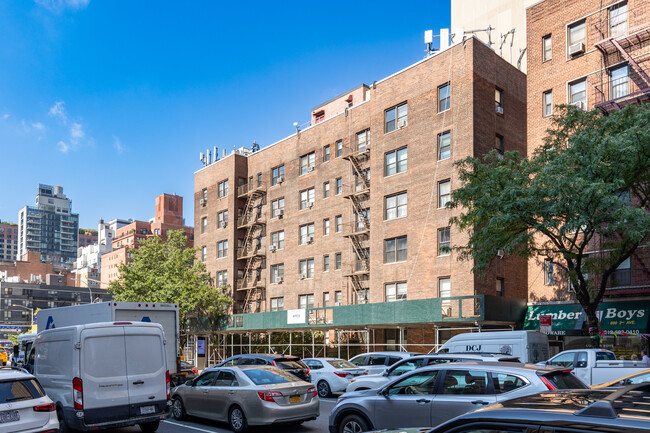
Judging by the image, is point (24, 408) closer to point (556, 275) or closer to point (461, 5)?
point (556, 275)

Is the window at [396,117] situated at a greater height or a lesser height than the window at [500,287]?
greater

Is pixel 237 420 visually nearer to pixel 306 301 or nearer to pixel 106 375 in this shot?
pixel 106 375

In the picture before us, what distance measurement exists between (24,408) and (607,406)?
9.43 m

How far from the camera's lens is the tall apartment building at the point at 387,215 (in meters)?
33.5

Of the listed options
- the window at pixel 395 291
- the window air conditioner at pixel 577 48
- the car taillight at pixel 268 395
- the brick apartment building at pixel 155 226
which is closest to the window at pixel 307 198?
the window at pixel 395 291

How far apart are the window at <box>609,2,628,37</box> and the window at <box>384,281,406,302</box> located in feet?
56.9

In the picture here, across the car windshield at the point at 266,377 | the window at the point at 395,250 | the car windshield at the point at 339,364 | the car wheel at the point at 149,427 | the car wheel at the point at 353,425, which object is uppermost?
the window at the point at 395,250

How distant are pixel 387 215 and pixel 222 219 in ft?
66.7

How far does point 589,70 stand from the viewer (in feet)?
105

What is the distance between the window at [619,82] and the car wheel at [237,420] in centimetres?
2555

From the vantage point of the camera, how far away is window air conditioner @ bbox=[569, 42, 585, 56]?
32.4m

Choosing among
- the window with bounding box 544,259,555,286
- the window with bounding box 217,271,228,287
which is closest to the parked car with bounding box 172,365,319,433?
the window with bounding box 544,259,555,286

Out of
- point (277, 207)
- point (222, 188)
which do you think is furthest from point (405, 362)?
point (222, 188)

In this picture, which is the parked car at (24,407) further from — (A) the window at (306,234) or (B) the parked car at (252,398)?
(A) the window at (306,234)
